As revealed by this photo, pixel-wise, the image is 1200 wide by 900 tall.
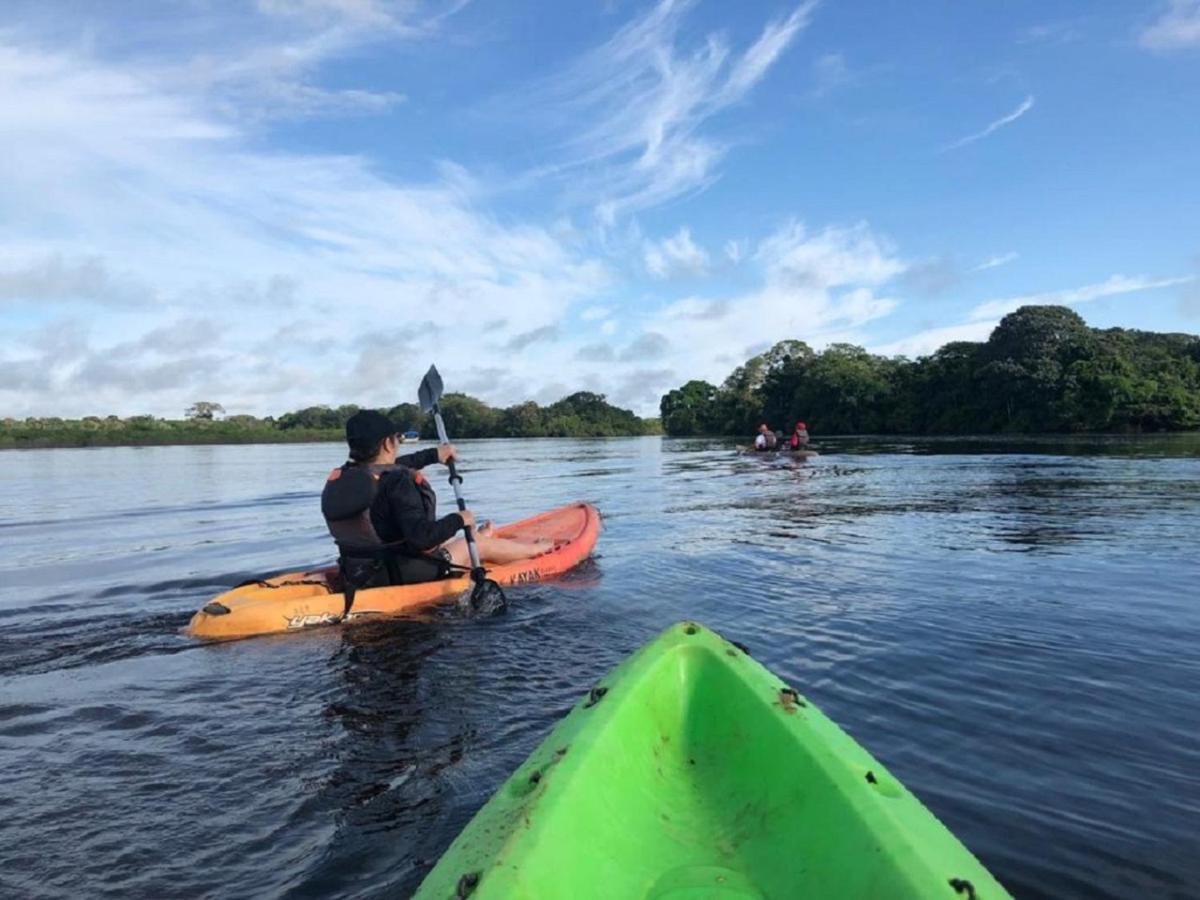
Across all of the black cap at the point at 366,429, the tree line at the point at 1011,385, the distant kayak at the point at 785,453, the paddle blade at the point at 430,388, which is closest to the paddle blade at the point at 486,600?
the black cap at the point at 366,429

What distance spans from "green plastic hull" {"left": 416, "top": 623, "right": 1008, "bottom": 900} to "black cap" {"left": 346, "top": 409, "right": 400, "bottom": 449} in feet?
13.5

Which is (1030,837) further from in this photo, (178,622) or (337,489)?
(178,622)

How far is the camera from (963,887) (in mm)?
2004

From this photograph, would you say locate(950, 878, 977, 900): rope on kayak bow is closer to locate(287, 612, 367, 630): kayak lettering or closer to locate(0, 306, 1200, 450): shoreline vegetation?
locate(287, 612, 367, 630): kayak lettering

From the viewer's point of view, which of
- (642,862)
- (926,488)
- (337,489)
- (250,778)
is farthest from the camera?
(926,488)

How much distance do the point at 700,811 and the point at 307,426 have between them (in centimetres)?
11179

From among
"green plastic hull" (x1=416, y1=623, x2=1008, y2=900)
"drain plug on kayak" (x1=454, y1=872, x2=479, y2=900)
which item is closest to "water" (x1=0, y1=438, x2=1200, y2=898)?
"green plastic hull" (x1=416, y1=623, x2=1008, y2=900)

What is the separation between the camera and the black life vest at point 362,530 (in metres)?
6.83

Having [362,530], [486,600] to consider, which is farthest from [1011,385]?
[362,530]

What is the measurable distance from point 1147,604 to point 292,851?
7547 millimetres

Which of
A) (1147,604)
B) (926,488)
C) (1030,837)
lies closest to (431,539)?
(1030,837)

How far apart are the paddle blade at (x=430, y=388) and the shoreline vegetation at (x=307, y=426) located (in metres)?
35.1

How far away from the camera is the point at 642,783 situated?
2.94 meters

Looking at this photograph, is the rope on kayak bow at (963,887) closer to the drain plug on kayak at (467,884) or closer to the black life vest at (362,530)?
the drain plug on kayak at (467,884)
